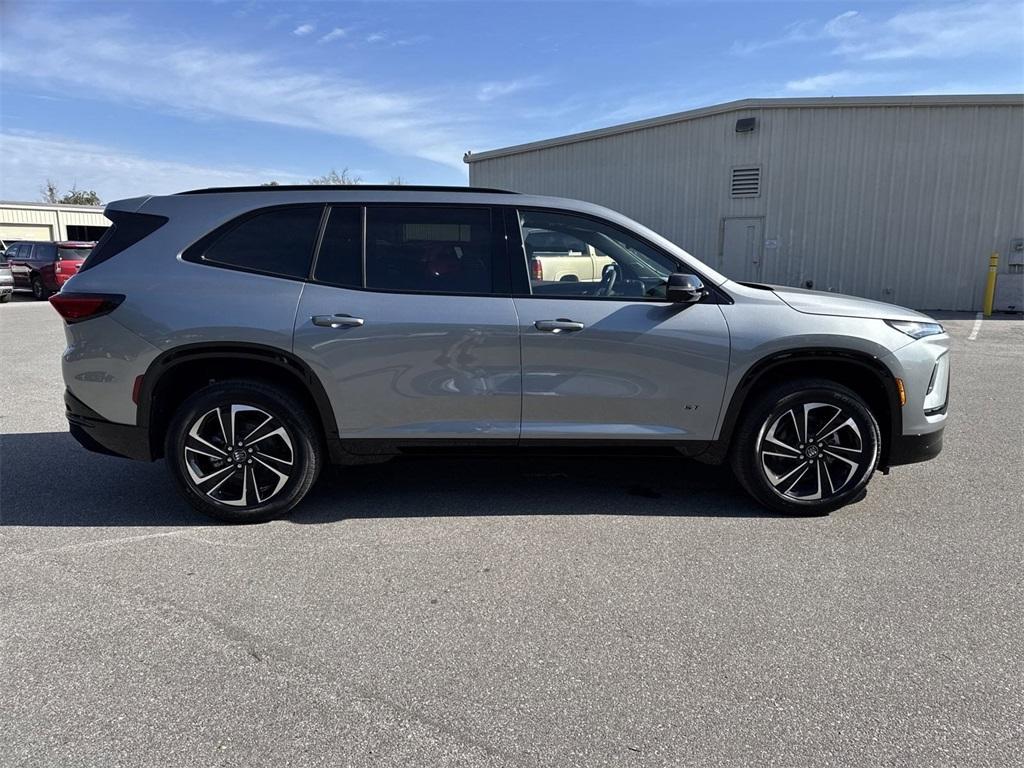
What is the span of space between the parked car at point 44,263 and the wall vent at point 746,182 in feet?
57.2

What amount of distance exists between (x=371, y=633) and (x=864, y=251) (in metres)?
16.3

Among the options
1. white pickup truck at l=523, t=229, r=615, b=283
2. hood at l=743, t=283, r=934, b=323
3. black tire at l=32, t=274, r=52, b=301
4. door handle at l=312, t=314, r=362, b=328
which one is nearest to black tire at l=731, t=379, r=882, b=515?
hood at l=743, t=283, r=934, b=323

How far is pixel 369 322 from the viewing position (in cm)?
390

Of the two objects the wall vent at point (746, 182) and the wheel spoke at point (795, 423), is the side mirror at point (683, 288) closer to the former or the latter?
the wheel spoke at point (795, 423)

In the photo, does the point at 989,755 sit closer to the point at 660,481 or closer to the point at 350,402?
the point at 660,481

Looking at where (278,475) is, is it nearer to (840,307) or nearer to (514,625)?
(514,625)

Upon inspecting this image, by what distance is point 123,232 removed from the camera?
4086 mm

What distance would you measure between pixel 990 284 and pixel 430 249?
50.9 ft

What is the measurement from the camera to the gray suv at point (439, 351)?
154 inches

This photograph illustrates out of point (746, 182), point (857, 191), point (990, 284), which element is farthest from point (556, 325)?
point (990, 284)

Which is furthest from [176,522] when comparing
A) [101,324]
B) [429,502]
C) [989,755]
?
[989,755]

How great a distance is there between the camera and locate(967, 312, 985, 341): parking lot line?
12352 mm

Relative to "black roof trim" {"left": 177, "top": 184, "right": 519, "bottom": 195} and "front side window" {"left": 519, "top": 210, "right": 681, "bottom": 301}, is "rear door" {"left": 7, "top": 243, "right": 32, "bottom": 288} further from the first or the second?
"front side window" {"left": 519, "top": 210, "right": 681, "bottom": 301}

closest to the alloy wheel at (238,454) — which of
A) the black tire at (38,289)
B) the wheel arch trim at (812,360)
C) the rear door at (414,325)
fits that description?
the rear door at (414,325)
